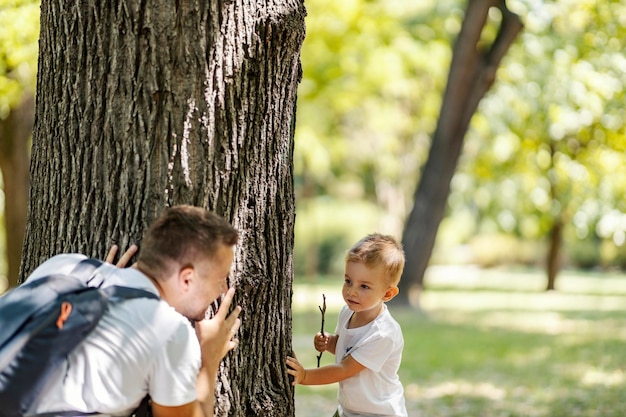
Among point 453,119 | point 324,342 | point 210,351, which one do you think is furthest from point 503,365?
point 210,351

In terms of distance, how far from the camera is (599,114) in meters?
19.4

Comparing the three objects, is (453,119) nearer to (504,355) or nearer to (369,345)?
(504,355)

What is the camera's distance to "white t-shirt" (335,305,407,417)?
402 centimetres

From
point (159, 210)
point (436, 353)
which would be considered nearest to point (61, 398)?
point (159, 210)

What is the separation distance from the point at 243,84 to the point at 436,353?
9997 millimetres

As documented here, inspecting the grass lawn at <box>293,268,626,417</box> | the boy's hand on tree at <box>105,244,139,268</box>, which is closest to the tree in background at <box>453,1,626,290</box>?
the grass lawn at <box>293,268,626,417</box>

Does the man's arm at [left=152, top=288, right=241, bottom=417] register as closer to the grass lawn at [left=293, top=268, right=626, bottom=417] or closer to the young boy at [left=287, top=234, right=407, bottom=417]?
the young boy at [left=287, top=234, right=407, bottom=417]

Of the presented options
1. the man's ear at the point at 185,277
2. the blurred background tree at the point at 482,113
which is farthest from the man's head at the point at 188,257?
the blurred background tree at the point at 482,113

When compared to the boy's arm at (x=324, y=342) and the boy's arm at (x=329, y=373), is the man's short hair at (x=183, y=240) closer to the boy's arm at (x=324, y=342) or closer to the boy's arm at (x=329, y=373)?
the boy's arm at (x=329, y=373)

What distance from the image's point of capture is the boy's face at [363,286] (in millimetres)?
4066

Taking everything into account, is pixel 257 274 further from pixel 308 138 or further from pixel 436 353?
pixel 308 138

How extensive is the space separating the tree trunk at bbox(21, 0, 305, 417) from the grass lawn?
5091 mm

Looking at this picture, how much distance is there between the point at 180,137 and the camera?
3.51 metres

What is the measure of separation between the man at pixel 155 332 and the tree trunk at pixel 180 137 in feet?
1.46
